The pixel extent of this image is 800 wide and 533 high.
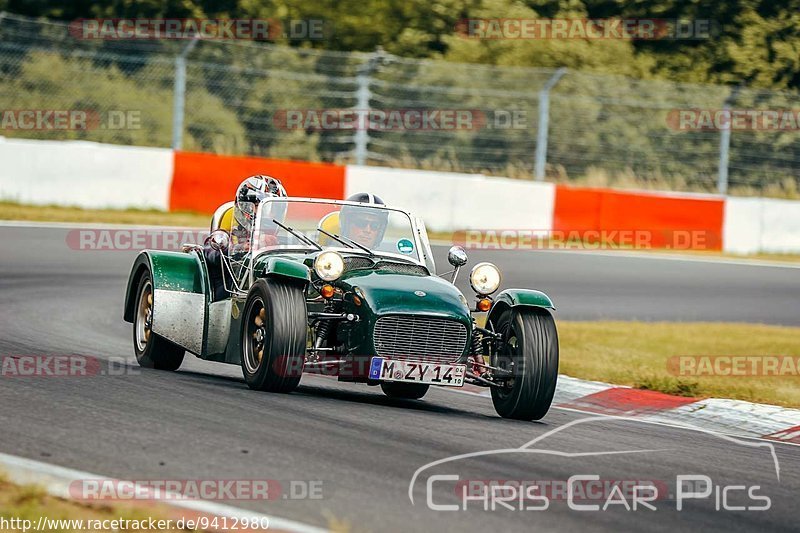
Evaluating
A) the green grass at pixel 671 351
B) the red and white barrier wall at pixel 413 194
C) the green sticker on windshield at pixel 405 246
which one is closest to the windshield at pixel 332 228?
the green sticker on windshield at pixel 405 246

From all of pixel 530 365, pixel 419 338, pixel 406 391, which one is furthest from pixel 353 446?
pixel 406 391

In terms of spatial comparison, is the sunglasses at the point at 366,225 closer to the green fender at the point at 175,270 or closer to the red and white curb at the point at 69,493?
the green fender at the point at 175,270

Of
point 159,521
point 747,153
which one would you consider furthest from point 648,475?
point 747,153

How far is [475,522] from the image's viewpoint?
5.20 metres

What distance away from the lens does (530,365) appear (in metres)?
7.99

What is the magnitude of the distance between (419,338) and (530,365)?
67 centimetres

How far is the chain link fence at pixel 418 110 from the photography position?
2156cm

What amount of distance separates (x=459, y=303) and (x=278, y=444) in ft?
6.84

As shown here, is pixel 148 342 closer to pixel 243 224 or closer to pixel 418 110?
pixel 243 224

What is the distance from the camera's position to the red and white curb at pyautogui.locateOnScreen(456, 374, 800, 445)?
8867 millimetres

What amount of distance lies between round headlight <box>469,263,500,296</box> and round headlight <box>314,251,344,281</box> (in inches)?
39.1

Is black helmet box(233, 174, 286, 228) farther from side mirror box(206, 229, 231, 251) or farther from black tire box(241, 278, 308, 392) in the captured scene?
black tire box(241, 278, 308, 392)

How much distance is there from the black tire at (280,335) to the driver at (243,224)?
1.13 m

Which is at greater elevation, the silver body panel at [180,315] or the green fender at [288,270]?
the green fender at [288,270]
